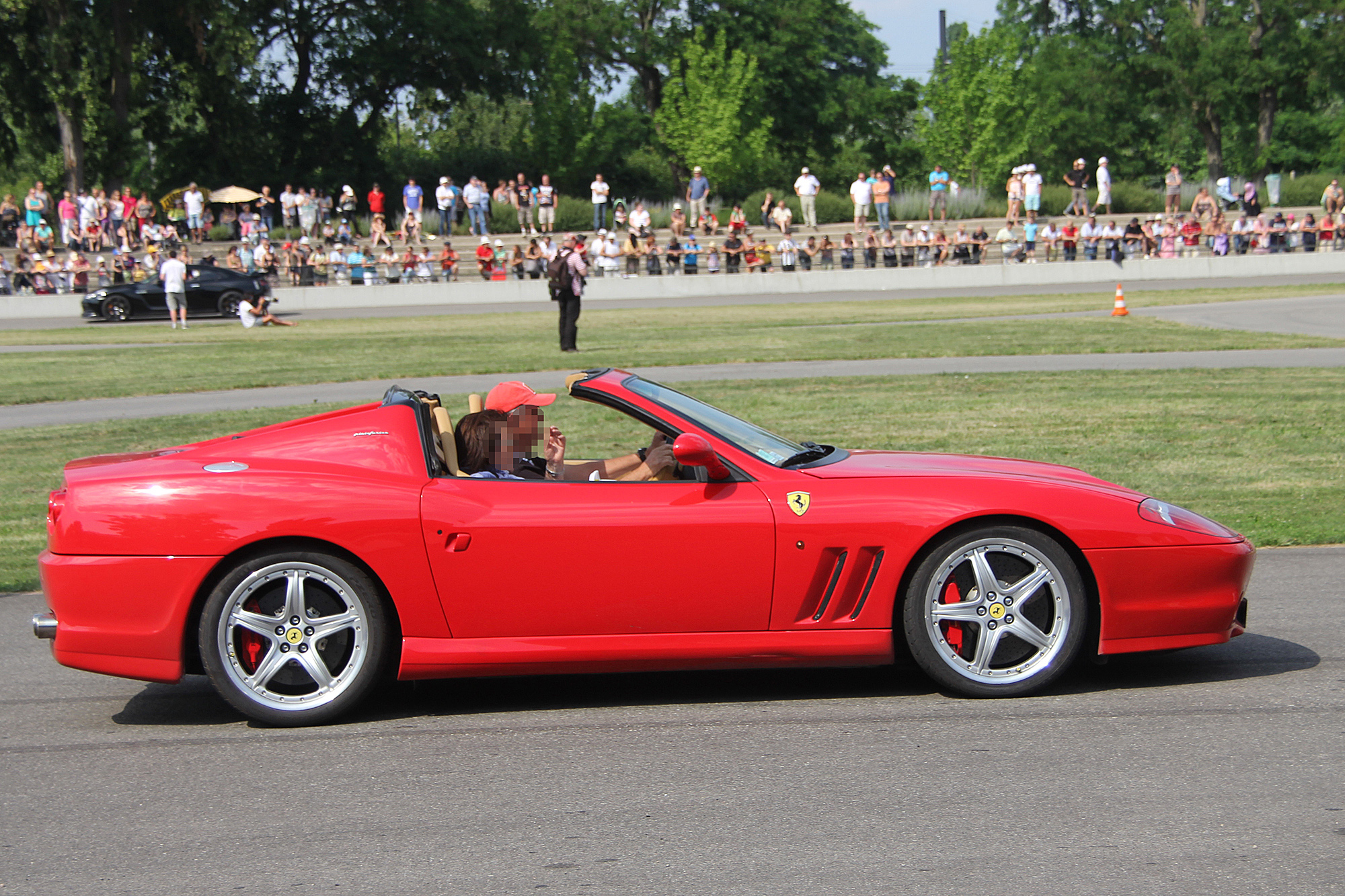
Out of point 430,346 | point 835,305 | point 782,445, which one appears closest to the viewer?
point 782,445

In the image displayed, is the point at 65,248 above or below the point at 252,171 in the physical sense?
below

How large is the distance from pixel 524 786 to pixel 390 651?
95 centimetres

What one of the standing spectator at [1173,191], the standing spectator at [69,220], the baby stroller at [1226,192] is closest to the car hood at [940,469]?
the standing spectator at [69,220]

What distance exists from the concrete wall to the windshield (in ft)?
99.6

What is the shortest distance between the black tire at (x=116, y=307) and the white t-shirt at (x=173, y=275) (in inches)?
103

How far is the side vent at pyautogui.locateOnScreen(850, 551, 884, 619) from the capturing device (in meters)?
4.93

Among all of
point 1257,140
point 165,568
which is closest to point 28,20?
point 165,568

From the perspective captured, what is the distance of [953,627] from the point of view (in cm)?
498

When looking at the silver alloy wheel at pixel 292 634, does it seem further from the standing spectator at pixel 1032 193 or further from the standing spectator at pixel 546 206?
the standing spectator at pixel 1032 193

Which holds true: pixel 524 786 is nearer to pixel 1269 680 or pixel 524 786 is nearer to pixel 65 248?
pixel 1269 680

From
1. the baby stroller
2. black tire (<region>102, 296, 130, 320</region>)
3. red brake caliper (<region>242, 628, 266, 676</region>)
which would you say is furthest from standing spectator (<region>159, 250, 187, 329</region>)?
the baby stroller

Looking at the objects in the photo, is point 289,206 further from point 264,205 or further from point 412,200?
point 412,200

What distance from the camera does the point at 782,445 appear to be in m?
5.58

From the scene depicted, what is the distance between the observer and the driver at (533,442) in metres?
5.34
